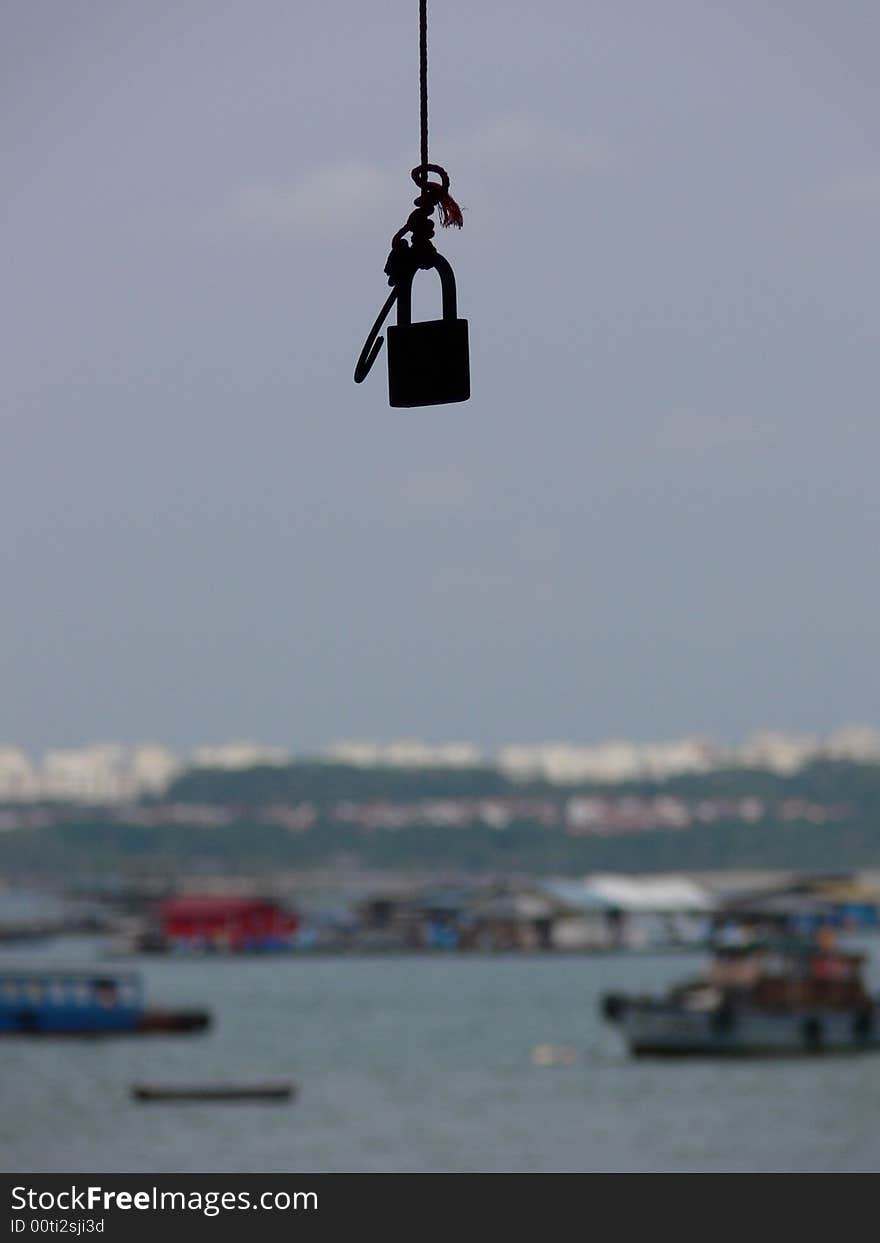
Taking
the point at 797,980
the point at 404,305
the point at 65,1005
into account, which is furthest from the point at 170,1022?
the point at 404,305

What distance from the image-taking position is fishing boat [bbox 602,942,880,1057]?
38625 mm

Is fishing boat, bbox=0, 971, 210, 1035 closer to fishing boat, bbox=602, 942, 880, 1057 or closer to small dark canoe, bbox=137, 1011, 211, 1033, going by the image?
small dark canoe, bbox=137, 1011, 211, 1033

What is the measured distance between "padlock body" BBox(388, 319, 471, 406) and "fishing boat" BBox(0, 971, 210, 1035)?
4131 centimetres

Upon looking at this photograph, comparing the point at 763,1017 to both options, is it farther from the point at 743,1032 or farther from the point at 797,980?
the point at 797,980

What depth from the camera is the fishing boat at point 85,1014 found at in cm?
4478

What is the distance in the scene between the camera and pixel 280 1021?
2015 inches

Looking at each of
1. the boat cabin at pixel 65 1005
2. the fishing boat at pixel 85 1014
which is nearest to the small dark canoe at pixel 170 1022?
the fishing boat at pixel 85 1014

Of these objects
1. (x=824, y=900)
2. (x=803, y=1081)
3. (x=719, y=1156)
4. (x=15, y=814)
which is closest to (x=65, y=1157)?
(x=719, y=1156)

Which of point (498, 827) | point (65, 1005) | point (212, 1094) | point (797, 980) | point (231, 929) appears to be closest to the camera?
point (212, 1094)

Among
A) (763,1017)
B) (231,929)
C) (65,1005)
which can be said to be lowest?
(763,1017)

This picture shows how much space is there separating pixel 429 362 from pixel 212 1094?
28739 millimetres

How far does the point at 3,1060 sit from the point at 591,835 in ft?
223

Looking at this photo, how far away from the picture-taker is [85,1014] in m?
44.7

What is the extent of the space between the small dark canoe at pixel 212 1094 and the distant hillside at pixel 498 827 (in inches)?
2723
